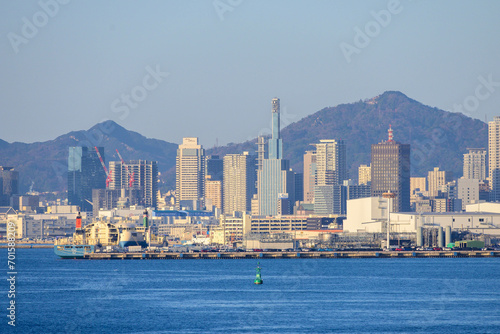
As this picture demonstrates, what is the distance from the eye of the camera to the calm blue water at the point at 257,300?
257ft

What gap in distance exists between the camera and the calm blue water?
78.4 metres

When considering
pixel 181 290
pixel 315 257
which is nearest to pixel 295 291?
pixel 181 290

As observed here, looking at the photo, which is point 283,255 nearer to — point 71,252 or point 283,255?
point 283,255

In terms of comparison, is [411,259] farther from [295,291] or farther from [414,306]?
[414,306]

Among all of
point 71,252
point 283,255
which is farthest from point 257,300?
point 71,252

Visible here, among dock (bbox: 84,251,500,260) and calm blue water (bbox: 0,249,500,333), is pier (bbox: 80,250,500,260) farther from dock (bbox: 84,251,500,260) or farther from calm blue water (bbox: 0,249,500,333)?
calm blue water (bbox: 0,249,500,333)

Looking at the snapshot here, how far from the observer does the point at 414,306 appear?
9100cm

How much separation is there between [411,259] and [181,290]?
3110 inches

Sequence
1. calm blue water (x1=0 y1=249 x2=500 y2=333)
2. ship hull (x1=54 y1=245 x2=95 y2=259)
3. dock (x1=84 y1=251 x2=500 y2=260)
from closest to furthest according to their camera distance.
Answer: calm blue water (x1=0 y1=249 x2=500 y2=333), dock (x1=84 y1=251 x2=500 y2=260), ship hull (x1=54 y1=245 x2=95 y2=259)

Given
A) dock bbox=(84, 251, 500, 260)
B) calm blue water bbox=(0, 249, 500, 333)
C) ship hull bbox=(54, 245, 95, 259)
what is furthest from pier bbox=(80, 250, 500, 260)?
calm blue water bbox=(0, 249, 500, 333)

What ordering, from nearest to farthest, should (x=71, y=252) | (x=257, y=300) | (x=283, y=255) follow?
(x=257, y=300) < (x=283, y=255) < (x=71, y=252)

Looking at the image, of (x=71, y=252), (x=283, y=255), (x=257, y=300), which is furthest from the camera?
(x=71, y=252)

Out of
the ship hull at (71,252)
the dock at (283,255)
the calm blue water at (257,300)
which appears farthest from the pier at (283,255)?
the calm blue water at (257,300)

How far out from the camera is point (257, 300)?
95.6m
